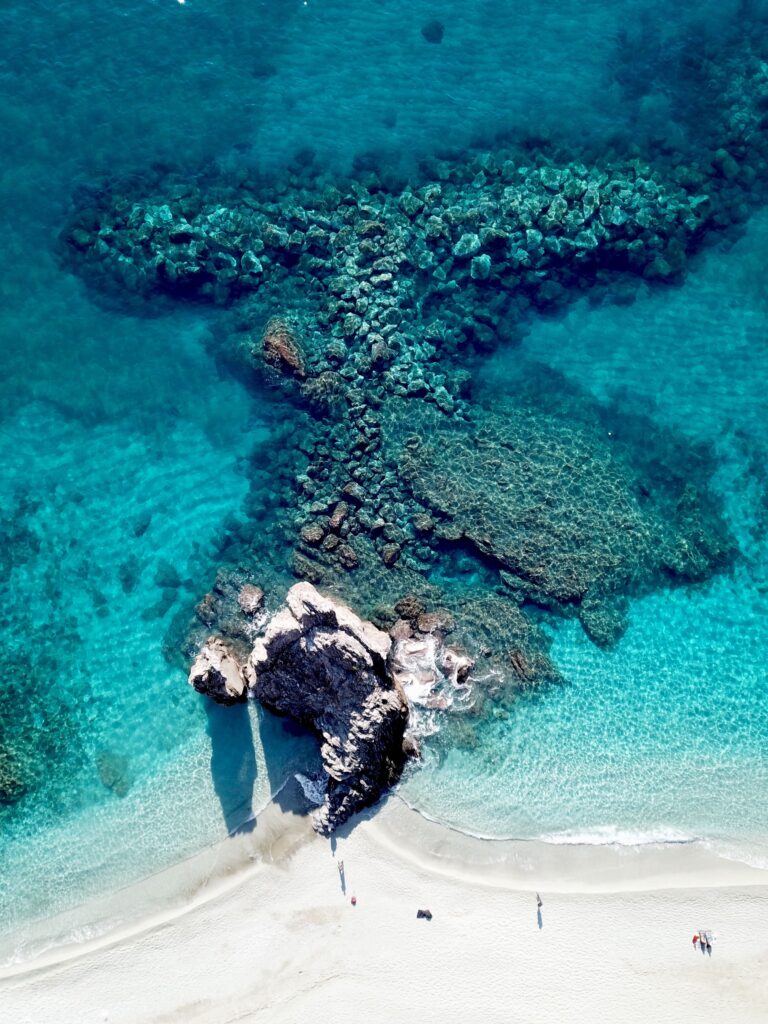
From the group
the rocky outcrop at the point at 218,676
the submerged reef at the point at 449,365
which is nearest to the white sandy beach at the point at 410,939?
the rocky outcrop at the point at 218,676

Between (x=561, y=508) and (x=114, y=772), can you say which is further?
(x=561, y=508)

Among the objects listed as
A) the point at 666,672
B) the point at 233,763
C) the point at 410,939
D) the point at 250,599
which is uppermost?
the point at 250,599

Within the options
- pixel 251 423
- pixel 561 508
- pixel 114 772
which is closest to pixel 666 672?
pixel 561 508

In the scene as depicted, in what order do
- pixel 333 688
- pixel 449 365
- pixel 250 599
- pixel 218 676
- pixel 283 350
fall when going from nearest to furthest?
1. pixel 333 688
2. pixel 218 676
3. pixel 250 599
4. pixel 283 350
5. pixel 449 365

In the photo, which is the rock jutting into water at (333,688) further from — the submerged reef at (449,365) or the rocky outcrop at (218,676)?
the submerged reef at (449,365)

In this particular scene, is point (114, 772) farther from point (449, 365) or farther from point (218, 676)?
point (449, 365)

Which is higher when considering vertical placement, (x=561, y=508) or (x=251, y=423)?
(x=251, y=423)
